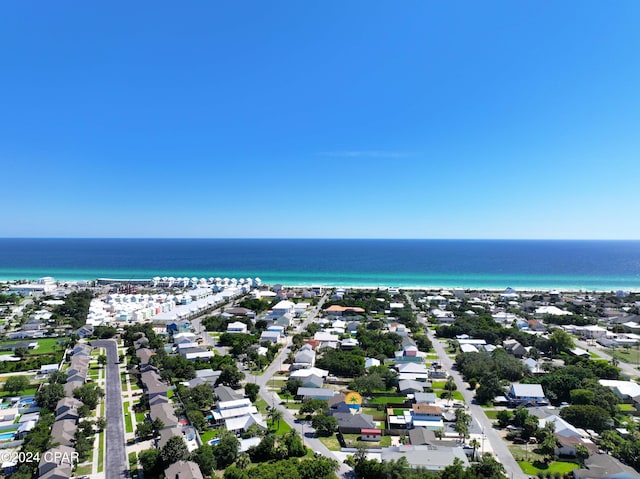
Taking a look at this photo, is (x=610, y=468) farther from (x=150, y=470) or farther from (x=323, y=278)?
(x=323, y=278)

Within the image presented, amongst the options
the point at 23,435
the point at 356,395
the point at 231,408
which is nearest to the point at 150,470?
the point at 231,408

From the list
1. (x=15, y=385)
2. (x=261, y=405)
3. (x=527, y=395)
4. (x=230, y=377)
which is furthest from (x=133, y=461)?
(x=527, y=395)

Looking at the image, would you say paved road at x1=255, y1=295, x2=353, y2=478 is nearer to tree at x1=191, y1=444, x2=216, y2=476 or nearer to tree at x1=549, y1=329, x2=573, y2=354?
tree at x1=191, y1=444, x2=216, y2=476

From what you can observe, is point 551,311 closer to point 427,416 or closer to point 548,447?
point 548,447

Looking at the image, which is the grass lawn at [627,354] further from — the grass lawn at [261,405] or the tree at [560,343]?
the grass lawn at [261,405]

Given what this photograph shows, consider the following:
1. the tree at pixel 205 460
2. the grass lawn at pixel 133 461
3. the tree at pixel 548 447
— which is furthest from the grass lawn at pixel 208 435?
the tree at pixel 548 447

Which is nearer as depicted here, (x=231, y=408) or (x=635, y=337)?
(x=231, y=408)
